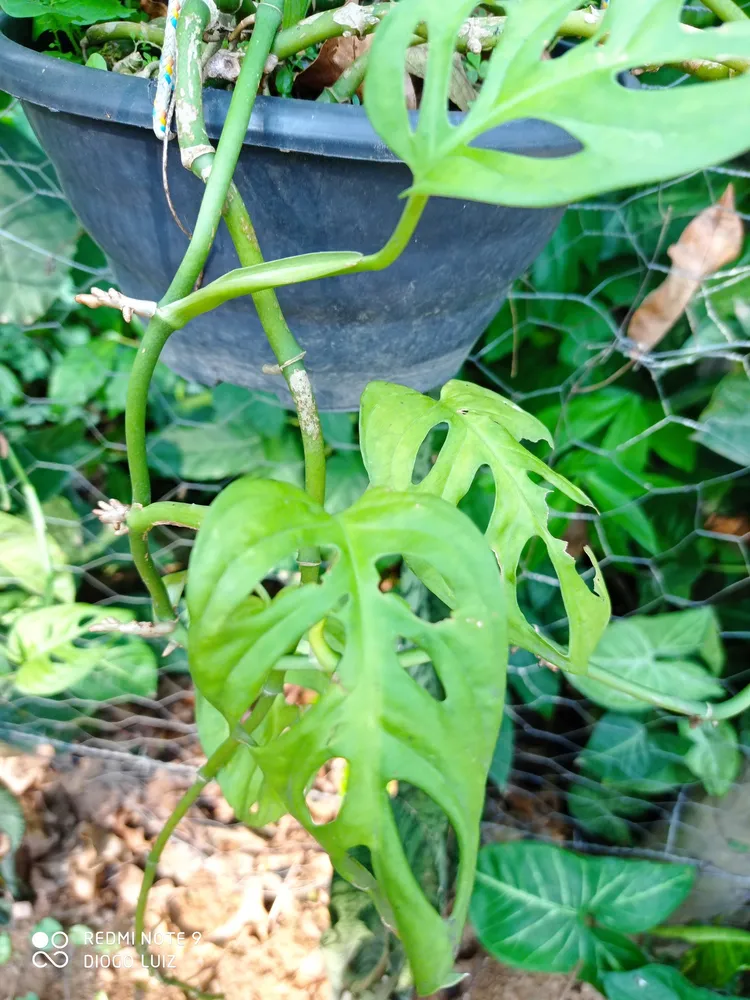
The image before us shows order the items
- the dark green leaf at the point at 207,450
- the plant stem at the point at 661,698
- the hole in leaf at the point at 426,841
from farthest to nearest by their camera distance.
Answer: the dark green leaf at the point at 207,450 < the hole in leaf at the point at 426,841 < the plant stem at the point at 661,698

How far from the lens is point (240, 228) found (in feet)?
1.12

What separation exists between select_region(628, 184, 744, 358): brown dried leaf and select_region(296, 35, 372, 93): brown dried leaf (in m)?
0.43

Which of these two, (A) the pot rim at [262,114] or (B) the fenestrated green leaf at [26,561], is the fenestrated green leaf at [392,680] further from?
(B) the fenestrated green leaf at [26,561]

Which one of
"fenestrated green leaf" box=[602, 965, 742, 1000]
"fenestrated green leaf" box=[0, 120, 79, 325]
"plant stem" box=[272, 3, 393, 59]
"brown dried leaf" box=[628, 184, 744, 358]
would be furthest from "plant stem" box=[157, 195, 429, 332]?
"fenestrated green leaf" box=[602, 965, 742, 1000]

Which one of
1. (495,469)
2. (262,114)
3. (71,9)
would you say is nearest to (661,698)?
(495,469)

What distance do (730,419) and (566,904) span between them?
547 mm

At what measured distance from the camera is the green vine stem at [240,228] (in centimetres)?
32

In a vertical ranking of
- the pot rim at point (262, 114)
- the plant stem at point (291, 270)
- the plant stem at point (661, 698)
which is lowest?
the plant stem at point (661, 698)

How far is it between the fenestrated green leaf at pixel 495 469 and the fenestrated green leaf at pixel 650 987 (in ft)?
1.55

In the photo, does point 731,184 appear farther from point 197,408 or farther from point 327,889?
point 327,889

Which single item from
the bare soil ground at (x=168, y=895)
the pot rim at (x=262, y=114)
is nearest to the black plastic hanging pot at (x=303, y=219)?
the pot rim at (x=262, y=114)

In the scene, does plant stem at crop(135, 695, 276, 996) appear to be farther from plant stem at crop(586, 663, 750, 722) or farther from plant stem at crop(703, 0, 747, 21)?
plant stem at crop(703, 0, 747, 21)

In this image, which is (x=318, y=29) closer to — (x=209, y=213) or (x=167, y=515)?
(x=209, y=213)

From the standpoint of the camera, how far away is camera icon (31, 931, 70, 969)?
831 mm
